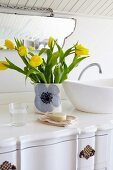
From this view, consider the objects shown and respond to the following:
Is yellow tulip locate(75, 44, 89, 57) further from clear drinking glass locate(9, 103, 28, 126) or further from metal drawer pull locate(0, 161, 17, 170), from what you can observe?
metal drawer pull locate(0, 161, 17, 170)

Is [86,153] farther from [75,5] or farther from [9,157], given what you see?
[75,5]

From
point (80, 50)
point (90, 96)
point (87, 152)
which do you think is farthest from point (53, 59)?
point (87, 152)

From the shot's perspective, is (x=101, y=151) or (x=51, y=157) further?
(x=101, y=151)

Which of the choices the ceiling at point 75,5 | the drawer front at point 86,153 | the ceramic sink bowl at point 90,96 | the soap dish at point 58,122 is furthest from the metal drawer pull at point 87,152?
the ceiling at point 75,5

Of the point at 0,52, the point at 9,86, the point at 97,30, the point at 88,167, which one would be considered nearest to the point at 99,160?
the point at 88,167

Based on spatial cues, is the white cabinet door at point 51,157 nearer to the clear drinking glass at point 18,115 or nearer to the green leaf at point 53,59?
the clear drinking glass at point 18,115

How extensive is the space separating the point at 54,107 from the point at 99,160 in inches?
13.3

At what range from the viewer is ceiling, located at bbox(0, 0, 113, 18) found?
1567 mm

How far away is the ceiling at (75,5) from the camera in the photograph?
1567 mm

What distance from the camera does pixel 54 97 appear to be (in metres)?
1.27

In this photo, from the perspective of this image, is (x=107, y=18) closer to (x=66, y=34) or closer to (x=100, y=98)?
(x=66, y=34)

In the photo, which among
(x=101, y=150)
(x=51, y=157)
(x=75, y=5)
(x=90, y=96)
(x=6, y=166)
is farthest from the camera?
(x=75, y=5)

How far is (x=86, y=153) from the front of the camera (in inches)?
42.4

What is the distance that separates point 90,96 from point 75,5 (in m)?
0.74
